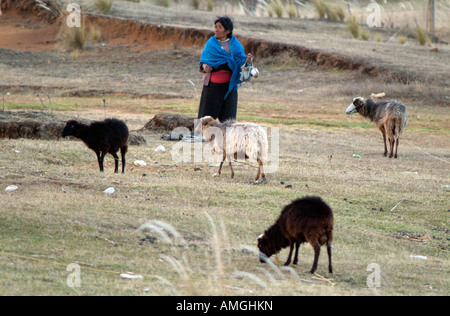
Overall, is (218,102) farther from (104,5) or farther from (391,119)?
(104,5)

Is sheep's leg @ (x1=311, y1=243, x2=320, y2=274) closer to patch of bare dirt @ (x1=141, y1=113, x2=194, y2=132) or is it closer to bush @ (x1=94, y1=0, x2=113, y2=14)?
patch of bare dirt @ (x1=141, y1=113, x2=194, y2=132)

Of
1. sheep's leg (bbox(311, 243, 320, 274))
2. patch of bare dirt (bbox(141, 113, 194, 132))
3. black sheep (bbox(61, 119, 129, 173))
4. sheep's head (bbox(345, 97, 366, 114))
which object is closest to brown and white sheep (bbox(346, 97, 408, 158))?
sheep's head (bbox(345, 97, 366, 114))

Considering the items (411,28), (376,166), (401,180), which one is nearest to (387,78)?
(376,166)

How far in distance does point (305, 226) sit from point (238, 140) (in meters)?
Answer: 4.30

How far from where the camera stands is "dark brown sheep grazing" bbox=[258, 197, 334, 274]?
6.48m

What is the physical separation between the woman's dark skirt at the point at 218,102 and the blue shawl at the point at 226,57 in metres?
0.20

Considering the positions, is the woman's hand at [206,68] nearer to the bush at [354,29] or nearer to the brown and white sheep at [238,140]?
the brown and white sheep at [238,140]

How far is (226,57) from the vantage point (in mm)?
12172

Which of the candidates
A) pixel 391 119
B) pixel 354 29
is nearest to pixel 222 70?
pixel 391 119

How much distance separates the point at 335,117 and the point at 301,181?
10717 millimetres

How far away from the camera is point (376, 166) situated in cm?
1409

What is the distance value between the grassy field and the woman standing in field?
1.14m

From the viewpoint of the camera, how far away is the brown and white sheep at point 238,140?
34.7ft
